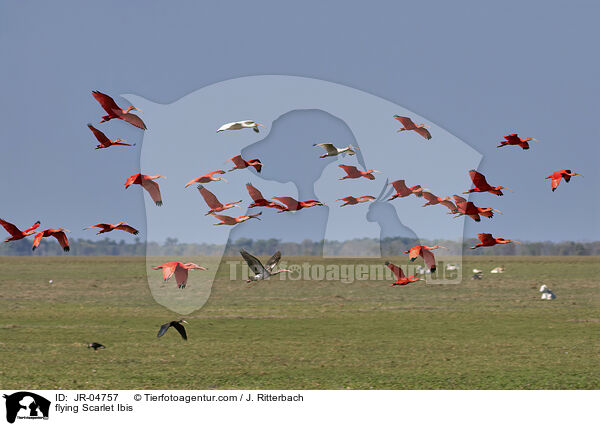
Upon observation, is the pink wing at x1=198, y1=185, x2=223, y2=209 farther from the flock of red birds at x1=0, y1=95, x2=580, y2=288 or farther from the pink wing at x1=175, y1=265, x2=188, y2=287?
the pink wing at x1=175, y1=265, x2=188, y2=287

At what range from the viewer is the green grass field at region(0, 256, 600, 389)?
22.6 metres

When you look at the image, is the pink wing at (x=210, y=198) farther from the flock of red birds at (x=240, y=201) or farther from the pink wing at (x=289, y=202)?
the pink wing at (x=289, y=202)

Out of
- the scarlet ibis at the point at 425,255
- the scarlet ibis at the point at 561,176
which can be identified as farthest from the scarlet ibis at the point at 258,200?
the scarlet ibis at the point at 561,176

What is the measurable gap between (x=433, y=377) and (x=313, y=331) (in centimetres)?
1294

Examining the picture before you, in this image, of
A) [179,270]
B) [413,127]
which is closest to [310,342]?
[413,127]

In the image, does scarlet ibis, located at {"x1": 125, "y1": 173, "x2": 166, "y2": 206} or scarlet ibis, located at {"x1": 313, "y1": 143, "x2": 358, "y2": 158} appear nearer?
scarlet ibis, located at {"x1": 125, "y1": 173, "x2": 166, "y2": 206}

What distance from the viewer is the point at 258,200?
9.48 meters

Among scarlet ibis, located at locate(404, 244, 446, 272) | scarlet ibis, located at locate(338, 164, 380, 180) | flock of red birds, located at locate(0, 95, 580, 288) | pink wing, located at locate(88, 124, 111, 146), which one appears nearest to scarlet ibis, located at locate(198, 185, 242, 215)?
flock of red birds, located at locate(0, 95, 580, 288)

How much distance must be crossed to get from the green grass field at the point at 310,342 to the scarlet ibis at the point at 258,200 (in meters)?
13.0

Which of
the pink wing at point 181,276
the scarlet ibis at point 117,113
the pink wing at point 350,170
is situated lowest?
the pink wing at point 181,276
